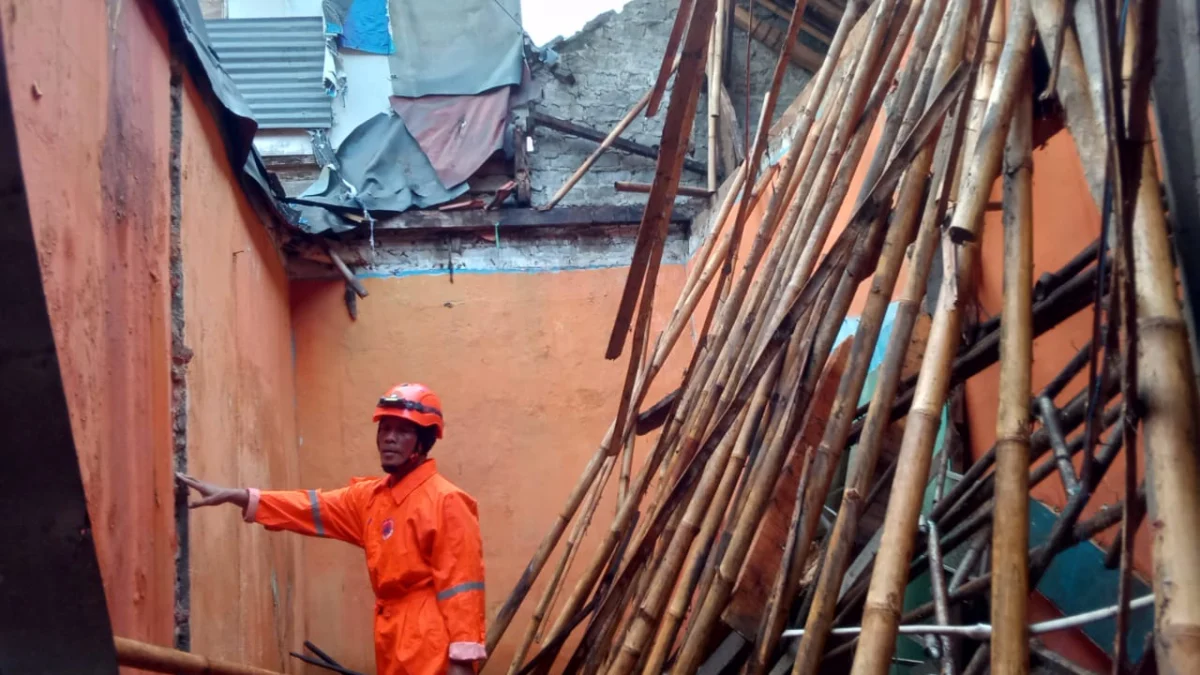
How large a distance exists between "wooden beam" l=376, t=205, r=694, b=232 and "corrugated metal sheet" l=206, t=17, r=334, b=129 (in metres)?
0.87

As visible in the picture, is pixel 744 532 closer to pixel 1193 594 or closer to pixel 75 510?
pixel 1193 594

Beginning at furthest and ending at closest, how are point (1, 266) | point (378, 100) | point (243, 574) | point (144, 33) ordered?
point (378, 100)
point (243, 574)
point (144, 33)
point (1, 266)

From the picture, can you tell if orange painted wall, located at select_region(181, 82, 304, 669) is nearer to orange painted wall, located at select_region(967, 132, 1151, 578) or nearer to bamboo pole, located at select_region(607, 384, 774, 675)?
bamboo pole, located at select_region(607, 384, 774, 675)

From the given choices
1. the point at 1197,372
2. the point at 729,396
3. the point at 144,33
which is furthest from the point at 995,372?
the point at 144,33

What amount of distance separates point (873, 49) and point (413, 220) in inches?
146

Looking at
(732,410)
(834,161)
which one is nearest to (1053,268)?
(834,161)

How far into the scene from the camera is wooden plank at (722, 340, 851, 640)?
246 centimetres

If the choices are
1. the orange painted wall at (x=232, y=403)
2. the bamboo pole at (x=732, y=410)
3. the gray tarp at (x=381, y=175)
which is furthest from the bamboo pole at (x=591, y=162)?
the bamboo pole at (x=732, y=410)

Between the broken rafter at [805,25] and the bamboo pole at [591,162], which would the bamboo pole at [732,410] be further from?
the broken rafter at [805,25]

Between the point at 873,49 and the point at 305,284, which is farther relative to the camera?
the point at 305,284

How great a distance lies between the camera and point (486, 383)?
17.8 feet

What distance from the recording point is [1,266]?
74cm

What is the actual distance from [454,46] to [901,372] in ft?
16.0

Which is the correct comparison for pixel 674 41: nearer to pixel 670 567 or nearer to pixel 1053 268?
pixel 670 567
